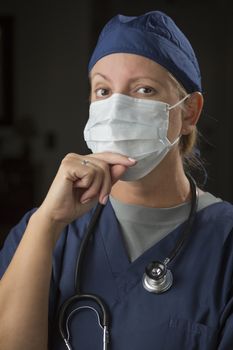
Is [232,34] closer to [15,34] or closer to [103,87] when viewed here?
[15,34]

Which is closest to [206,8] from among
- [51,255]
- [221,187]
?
[221,187]

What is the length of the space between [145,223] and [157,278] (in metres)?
0.17

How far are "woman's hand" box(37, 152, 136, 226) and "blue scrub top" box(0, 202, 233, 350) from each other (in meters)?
0.12

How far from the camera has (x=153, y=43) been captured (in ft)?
3.62

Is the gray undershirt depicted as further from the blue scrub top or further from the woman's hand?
the woman's hand

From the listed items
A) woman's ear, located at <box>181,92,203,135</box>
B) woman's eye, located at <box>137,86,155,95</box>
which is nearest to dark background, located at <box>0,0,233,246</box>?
woman's ear, located at <box>181,92,203,135</box>

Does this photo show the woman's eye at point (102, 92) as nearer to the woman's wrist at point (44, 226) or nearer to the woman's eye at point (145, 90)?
the woman's eye at point (145, 90)

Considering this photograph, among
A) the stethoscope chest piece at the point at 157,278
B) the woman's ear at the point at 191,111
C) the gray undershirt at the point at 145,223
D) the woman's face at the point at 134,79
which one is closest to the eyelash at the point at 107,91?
the woman's face at the point at 134,79

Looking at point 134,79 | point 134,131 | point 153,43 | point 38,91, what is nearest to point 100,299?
point 134,131

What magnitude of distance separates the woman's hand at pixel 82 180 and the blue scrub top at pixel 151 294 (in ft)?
0.39

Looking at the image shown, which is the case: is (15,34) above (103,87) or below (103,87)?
below

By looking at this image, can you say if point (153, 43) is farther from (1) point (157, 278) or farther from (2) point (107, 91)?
(1) point (157, 278)

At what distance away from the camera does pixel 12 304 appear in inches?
38.6

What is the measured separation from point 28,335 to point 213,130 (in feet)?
15.0
